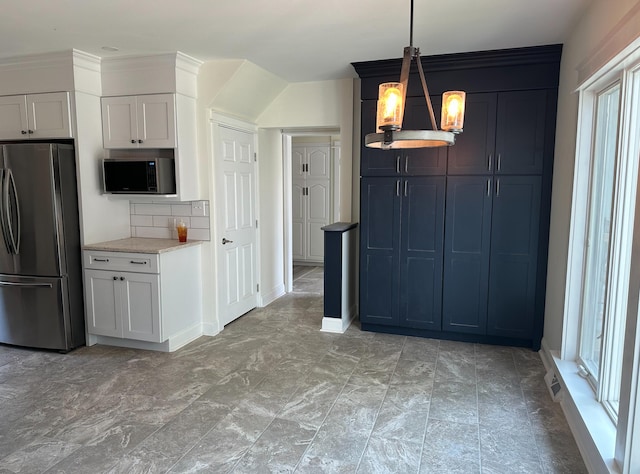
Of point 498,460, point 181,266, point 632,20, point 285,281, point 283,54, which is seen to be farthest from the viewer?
point 285,281

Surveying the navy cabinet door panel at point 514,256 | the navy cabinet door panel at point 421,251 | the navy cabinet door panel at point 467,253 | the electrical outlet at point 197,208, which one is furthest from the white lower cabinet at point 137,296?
the navy cabinet door panel at point 514,256

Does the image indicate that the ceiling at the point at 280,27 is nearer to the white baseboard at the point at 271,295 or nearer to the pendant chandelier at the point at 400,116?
the pendant chandelier at the point at 400,116

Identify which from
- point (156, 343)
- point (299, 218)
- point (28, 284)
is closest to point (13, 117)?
point (28, 284)

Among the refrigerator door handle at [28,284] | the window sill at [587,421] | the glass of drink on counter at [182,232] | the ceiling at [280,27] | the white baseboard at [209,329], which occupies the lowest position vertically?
the white baseboard at [209,329]

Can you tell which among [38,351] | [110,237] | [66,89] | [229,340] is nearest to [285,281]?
[229,340]

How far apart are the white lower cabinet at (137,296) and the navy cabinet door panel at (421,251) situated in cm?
198

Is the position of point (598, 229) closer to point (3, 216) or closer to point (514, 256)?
point (514, 256)

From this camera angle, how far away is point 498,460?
2.26m

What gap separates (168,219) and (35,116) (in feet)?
4.48

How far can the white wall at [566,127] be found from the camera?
7.84ft

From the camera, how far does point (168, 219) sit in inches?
163

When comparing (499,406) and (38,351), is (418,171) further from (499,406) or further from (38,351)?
(38,351)

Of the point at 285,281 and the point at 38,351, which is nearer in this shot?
the point at 38,351

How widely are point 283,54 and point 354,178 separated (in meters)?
1.43
